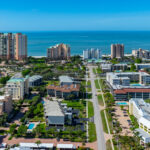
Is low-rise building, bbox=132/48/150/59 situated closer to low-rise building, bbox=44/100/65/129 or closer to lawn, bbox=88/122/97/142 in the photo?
lawn, bbox=88/122/97/142

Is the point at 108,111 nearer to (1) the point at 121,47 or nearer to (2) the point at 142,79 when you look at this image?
(2) the point at 142,79

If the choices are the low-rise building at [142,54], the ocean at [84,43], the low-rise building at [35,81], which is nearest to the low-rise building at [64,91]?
the low-rise building at [35,81]

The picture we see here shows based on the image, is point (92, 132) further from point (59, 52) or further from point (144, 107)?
point (59, 52)

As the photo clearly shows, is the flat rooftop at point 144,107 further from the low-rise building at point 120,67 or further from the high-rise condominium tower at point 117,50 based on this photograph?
the high-rise condominium tower at point 117,50

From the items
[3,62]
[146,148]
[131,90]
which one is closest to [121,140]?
[146,148]

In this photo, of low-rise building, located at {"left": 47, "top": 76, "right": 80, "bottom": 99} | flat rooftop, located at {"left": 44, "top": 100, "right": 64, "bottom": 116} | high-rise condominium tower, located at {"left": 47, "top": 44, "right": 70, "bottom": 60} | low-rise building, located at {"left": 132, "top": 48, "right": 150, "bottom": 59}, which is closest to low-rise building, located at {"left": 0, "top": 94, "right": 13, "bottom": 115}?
flat rooftop, located at {"left": 44, "top": 100, "right": 64, "bottom": 116}

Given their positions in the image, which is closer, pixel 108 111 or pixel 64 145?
pixel 64 145
